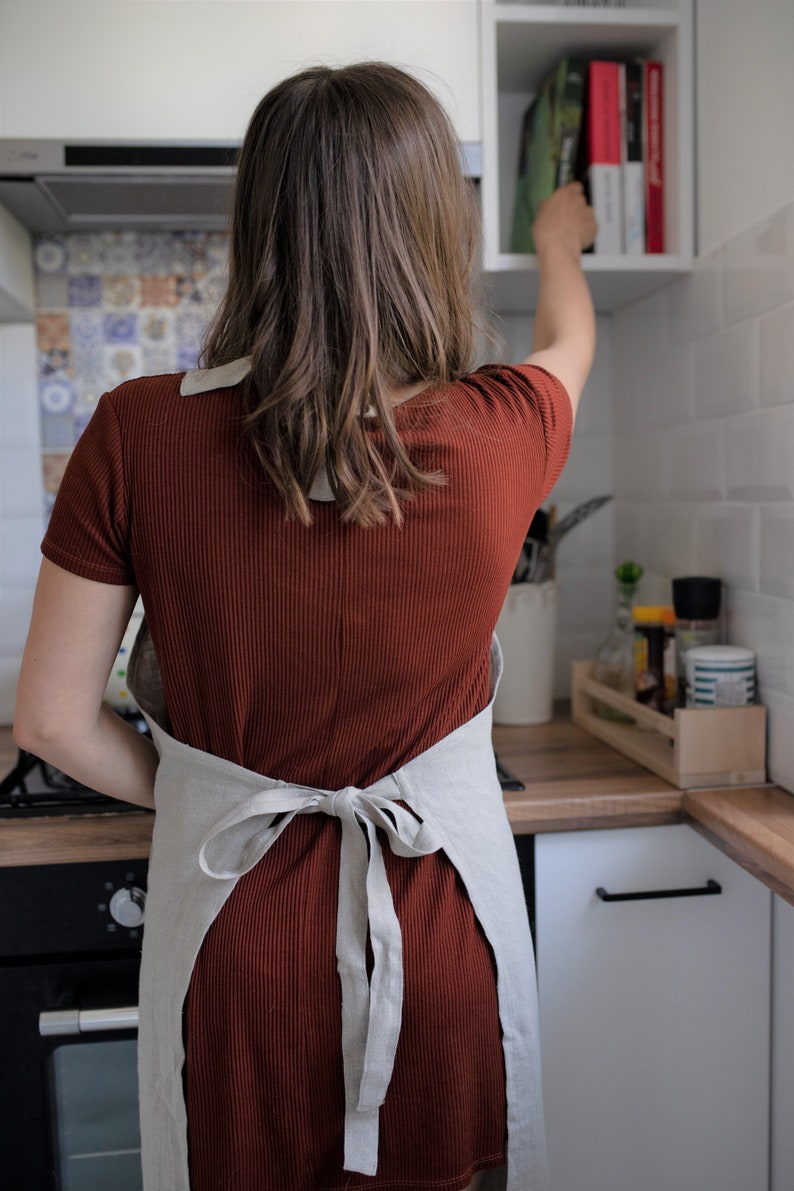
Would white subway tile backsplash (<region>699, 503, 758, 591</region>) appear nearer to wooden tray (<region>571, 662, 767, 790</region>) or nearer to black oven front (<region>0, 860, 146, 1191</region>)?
wooden tray (<region>571, 662, 767, 790</region>)

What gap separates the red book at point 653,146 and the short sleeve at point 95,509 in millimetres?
989

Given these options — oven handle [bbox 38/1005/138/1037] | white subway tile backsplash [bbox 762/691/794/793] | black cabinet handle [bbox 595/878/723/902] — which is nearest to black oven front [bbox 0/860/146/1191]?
oven handle [bbox 38/1005/138/1037]

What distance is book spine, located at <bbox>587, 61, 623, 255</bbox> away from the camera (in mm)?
1409

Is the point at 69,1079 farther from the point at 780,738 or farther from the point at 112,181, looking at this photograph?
the point at 112,181

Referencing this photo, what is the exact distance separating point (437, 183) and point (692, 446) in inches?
30.1

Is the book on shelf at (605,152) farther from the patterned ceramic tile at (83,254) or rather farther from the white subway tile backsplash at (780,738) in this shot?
the patterned ceramic tile at (83,254)

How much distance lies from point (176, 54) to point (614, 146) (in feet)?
2.03

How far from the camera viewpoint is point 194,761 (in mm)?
850

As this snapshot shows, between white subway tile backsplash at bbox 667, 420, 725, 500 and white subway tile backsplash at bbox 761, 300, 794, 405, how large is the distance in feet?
0.46

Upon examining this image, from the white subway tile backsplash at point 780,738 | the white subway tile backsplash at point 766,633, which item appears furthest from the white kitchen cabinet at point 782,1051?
the white subway tile backsplash at point 766,633

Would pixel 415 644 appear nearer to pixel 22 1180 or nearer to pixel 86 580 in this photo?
pixel 86 580

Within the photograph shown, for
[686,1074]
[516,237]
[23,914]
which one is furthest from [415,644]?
[516,237]

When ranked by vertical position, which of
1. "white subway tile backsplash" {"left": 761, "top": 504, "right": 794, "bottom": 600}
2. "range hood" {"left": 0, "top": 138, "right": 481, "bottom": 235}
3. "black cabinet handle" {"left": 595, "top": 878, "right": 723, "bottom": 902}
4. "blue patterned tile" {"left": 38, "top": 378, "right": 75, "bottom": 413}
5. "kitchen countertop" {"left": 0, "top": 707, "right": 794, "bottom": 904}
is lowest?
"black cabinet handle" {"left": 595, "top": 878, "right": 723, "bottom": 902}

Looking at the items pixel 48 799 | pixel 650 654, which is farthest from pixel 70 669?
pixel 650 654
